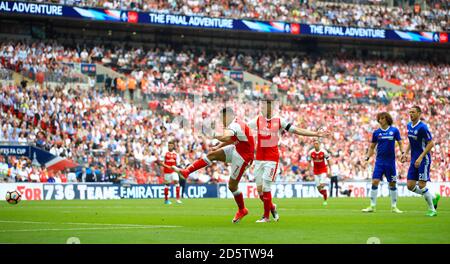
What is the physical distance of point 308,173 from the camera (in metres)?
48.1

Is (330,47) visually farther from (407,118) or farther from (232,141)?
(232,141)

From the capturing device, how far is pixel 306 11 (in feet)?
209

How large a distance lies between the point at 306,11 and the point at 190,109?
1789cm

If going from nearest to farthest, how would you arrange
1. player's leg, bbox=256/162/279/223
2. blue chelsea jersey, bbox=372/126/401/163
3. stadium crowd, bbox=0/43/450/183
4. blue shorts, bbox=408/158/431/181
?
player's leg, bbox=256/162/279/223, blue shorts, bbox=408/158/431/181, blue chelsea jersey, bbox=372/126/401/163, stadium crowd, bbox=0/43/450/183

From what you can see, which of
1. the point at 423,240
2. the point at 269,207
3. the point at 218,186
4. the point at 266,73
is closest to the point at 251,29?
the point at 266,73

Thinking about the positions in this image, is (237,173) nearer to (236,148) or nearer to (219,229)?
(236,148)

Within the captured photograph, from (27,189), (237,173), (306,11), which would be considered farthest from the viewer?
(306,11)

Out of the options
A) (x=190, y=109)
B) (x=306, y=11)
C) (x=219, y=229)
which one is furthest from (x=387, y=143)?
(x=306, y=11)

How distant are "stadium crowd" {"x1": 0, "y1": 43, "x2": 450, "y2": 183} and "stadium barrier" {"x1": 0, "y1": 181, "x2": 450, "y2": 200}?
1.24 metres

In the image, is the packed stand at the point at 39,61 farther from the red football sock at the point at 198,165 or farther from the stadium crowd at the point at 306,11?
the red football sock at the point at 198,165

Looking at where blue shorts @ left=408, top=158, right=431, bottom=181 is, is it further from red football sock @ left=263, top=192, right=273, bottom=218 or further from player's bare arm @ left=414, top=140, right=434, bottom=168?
red football sock @ left=263, top=192, right=273, bottom=218

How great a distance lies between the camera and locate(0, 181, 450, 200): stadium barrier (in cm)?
3794

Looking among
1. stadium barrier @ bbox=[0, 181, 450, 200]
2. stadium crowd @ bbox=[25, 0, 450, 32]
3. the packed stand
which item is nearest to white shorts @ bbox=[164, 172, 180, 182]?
stadium barrier @ bbox=[0, 181, 450, 200]

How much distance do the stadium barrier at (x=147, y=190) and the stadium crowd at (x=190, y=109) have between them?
1239mm
